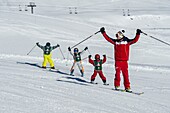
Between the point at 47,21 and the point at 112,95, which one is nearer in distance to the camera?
the point at 112,95

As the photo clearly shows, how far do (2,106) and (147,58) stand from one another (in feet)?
49.6

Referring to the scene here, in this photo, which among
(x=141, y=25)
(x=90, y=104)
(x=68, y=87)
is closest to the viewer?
(x=90, y=104)

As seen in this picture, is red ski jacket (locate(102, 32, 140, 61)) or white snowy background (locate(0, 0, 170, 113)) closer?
white snowy background (locate(0, 0, 170, 113))

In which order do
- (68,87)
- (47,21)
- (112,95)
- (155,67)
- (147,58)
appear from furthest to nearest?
1. (47,21)
2. (147,58)
3. (155,67)
4. (68,87)
5. (112,95)

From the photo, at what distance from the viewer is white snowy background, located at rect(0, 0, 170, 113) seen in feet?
25.0

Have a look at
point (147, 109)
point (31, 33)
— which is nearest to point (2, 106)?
point (147, 109)

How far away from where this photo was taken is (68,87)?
988cm

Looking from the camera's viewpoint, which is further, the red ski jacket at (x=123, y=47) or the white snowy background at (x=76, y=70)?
the red ski jacket at (x=123, y=47)

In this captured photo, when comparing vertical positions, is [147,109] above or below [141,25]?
below

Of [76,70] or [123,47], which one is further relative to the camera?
[76,70]

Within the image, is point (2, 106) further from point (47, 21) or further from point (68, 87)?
point (47, 21)

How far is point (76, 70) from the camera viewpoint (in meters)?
15.7

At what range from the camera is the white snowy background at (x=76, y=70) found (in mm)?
7629

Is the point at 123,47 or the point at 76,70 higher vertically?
the point at 123,47
